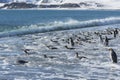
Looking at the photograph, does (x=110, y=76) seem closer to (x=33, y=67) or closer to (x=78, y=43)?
(x=33, y=67)

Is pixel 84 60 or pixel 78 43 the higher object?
pixel 84 60

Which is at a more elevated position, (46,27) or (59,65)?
(59,65)

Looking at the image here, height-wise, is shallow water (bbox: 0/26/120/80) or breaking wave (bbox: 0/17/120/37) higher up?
shallow water (bbox: 0/26/120/80)

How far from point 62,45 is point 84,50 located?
193 inches

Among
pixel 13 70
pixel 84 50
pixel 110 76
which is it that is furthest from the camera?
pixel 84 50

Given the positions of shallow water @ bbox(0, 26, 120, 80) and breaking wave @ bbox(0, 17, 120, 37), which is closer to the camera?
shallow water @ bbox(0, 26, 120, 80)

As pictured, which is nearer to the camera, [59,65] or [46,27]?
[59,65]

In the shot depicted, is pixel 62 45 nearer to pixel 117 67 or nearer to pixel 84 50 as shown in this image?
pixel 84 50

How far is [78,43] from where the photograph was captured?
147 ft

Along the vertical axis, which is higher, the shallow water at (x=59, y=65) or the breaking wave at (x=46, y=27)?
the shallow water at (x=59, y=65)

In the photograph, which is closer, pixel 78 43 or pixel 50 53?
pixel 50 53

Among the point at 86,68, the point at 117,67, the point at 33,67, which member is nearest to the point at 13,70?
the point at 33,67

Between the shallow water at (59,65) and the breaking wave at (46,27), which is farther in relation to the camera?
the breaking wave at (46,27)

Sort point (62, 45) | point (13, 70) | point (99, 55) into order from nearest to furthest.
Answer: point (13, 70)
point (99, 55)
point (62, 45)
